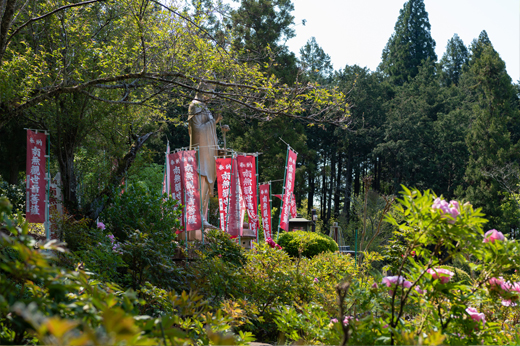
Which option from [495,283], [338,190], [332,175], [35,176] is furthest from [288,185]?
Result: [332,175]

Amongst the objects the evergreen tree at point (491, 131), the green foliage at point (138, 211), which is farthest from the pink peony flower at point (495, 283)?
the evergreen tree at point (491, 131)

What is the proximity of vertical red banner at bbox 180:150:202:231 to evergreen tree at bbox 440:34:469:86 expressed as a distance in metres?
35.0

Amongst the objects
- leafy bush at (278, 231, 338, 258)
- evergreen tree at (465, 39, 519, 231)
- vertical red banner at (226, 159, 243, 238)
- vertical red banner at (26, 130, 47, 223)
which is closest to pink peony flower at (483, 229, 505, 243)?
leafy bush at (278, 231, 338, 258)

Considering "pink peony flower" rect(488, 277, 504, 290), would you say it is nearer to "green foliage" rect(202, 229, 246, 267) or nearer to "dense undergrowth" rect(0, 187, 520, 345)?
"dense undergrowth" rect(0, 187, 520, 345)

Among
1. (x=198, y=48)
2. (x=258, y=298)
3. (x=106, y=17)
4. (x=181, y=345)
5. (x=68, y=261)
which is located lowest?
(x=258, y=298)

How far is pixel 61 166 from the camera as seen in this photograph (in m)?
Answer: 8.20

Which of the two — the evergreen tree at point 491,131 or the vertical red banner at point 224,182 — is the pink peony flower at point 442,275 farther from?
the evergreen tree at point 491,131

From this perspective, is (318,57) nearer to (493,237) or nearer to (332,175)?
(332,175)

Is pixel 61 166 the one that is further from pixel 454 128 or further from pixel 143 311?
→ pixel 454 128

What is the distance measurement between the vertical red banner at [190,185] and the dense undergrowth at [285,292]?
13.6 feet

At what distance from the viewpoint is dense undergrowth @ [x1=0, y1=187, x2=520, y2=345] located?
1.26 meters

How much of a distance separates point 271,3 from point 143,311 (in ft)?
71.0

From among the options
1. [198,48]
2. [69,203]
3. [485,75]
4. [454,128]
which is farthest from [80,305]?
[454,128]

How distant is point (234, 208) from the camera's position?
10.0 meters
